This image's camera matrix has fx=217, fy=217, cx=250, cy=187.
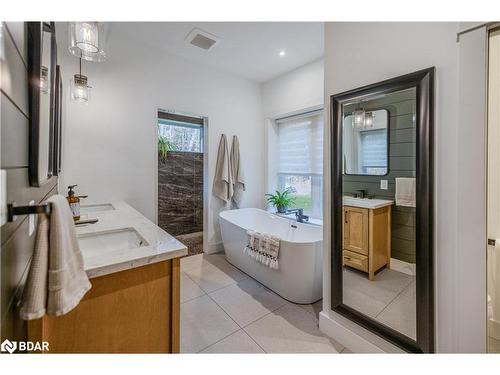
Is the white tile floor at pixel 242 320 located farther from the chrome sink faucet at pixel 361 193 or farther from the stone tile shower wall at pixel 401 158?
the chrome sink faucet at pixel 361 193

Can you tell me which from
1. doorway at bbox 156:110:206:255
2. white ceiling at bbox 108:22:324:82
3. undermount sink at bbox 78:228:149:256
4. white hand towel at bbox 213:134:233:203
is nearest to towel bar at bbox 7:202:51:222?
undermount sink at bbox 78:228:149:256

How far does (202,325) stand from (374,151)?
1936 millimetres

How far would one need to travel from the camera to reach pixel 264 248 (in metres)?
2.28

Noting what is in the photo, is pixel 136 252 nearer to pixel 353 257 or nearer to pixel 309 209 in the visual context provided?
pixel 353 257

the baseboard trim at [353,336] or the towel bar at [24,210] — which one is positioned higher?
the towel bar at [24,210]

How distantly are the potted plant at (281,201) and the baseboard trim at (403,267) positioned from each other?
6.92 feet

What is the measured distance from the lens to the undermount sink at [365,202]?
4.99ft

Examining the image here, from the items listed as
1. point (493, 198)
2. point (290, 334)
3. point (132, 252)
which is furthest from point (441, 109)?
point (290, 334)

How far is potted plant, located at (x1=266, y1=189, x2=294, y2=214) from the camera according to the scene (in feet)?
11.6

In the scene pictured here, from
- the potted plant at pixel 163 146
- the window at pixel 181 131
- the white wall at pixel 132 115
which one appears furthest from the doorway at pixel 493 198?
the potted plant at pixel 163 146

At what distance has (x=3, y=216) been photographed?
517 mm

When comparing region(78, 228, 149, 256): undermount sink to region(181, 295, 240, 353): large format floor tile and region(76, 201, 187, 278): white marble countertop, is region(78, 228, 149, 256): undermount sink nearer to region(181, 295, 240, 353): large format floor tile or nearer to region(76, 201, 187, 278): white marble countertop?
region(76, 201, 187, 278): white marble countertop
